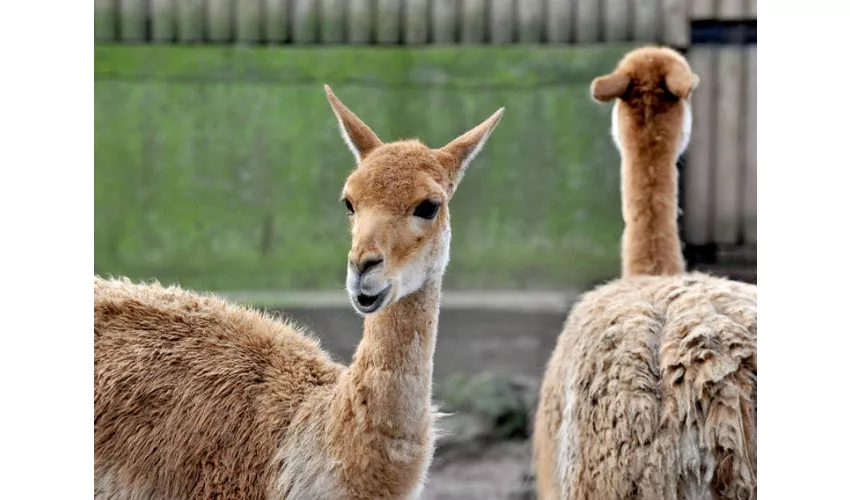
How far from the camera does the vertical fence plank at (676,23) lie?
3061mm

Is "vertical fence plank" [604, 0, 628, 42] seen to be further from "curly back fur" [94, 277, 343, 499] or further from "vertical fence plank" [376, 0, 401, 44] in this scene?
"curly back fur" [94, 277, 343, 499]

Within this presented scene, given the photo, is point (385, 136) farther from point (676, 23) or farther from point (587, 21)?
point (676, 23)

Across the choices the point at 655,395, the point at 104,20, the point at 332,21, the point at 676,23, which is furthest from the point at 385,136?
the point at 655,395

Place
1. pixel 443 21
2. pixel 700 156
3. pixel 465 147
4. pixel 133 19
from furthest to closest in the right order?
pixel 700 156 → pixel 443 21 → pixel 133 19 → pixel 465 147

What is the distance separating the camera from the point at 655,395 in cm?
206

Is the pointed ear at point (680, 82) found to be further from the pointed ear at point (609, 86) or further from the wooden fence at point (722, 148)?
the wooden fence at point (722, 148)

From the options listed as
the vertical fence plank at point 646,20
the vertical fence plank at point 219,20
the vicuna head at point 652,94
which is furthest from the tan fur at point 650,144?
the vertical fence plank at point 219,20

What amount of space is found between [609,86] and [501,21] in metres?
0.44

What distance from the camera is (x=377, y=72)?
3.08 meters

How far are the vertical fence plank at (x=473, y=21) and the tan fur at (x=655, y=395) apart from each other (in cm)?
95

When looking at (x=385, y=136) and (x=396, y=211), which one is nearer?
(x=396, y=211)

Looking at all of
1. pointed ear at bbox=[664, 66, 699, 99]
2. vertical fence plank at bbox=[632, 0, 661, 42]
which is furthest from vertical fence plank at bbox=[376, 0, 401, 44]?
pointed ear at bbox=[664, 66, 699, 99]
